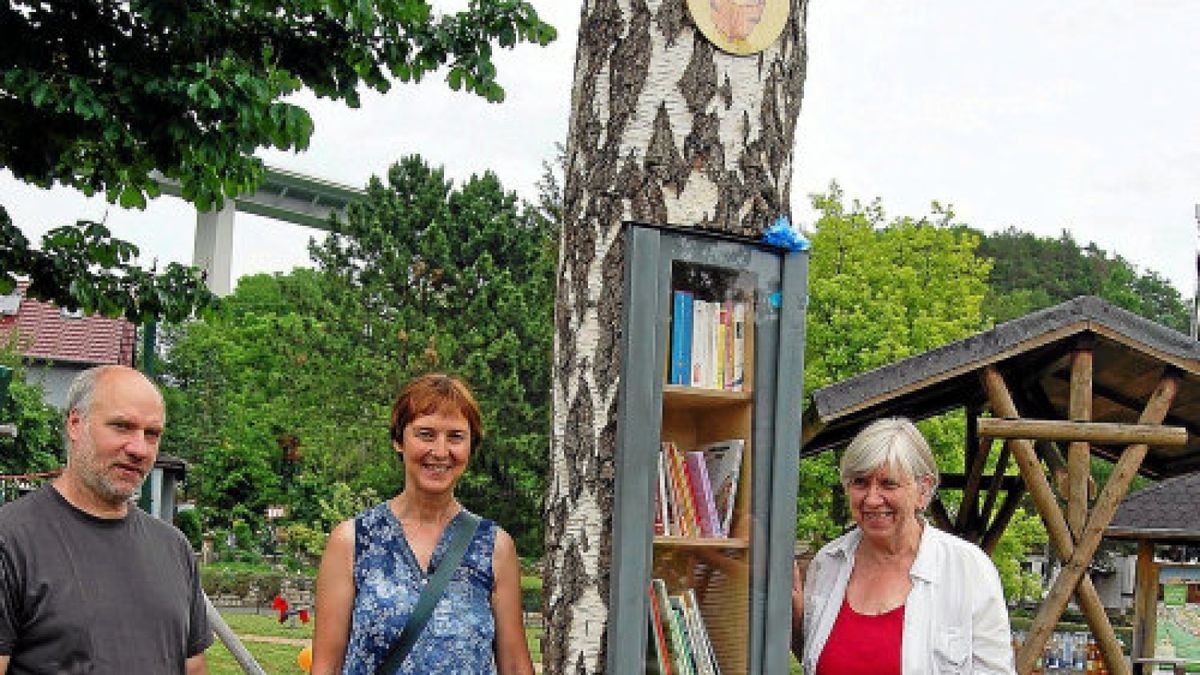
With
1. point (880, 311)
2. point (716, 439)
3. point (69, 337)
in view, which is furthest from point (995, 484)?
point (69, 337)

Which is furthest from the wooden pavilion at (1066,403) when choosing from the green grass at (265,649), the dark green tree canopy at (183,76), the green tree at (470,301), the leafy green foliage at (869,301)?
the green tree at (470,301)

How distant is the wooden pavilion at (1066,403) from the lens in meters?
6.86

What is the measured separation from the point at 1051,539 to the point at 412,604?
17.6 feet

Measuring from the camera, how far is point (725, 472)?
12.6 feet

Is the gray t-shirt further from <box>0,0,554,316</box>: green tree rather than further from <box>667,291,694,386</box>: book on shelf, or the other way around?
<box>0,0,554,316</box>: green tree

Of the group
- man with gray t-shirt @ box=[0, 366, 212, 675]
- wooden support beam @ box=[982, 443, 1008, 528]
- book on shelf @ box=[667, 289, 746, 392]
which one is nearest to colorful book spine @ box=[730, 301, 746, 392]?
book on shelf @ box=[667, 289, 746, 392]

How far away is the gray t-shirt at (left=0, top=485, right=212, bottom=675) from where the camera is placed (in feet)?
10.5

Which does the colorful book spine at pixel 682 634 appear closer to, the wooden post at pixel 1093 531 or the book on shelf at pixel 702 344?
the book on shelf at pixel 702 344

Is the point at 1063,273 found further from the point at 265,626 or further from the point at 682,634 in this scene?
the point at 682,634

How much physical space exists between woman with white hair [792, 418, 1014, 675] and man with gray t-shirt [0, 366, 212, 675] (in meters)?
1.66

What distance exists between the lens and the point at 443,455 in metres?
3.45

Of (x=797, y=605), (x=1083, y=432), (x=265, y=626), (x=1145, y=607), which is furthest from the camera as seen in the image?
(x=265, y=626)

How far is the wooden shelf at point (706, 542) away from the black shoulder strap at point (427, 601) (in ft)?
1.82

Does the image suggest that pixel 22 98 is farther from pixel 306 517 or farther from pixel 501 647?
pixel 306 517
